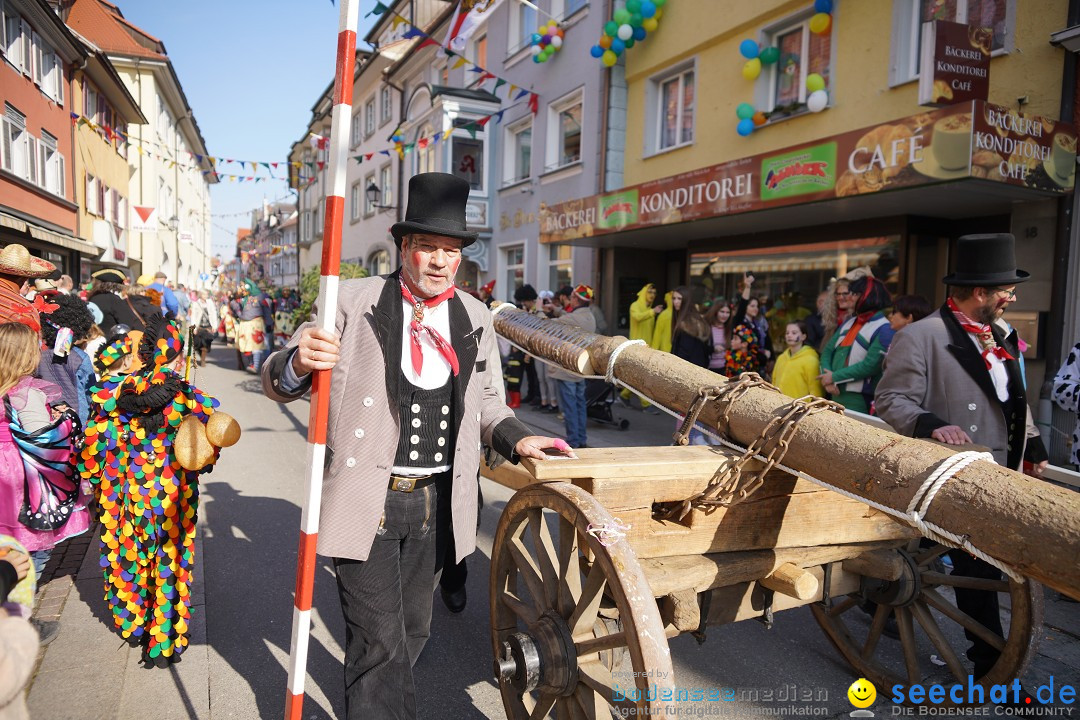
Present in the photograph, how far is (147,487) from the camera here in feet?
9.75

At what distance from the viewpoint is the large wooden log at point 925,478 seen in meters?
1.43

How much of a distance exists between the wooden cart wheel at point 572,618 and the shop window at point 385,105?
76.8 ft

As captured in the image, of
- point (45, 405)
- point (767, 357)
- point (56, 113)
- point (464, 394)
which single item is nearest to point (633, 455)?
point (464, 394)

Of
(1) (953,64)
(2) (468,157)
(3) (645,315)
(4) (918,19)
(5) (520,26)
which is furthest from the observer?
(2) (468,157)

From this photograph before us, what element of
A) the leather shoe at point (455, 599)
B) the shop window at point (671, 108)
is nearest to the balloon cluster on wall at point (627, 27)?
the shop window at point (671, 108)

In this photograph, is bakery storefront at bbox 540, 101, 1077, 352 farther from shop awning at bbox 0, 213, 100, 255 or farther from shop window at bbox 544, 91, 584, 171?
shop awning at bbox 0, 213, 100, 255

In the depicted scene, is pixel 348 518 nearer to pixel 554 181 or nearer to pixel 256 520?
pixel 256 520

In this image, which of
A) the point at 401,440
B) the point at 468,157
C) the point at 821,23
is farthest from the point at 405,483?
the point at 468,157

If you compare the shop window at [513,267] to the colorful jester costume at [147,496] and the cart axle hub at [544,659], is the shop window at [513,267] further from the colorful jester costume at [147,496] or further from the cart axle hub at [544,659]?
the cart axle hub at [544,659]

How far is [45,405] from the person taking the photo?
322 centimetres

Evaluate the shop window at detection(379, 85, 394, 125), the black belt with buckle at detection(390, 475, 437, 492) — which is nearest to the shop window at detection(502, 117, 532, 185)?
the shop window at detection(379, 85, 394, 125)

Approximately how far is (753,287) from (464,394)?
7.98 metres

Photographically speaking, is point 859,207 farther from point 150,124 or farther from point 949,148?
point 150,124

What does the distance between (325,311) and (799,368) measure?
457cm
